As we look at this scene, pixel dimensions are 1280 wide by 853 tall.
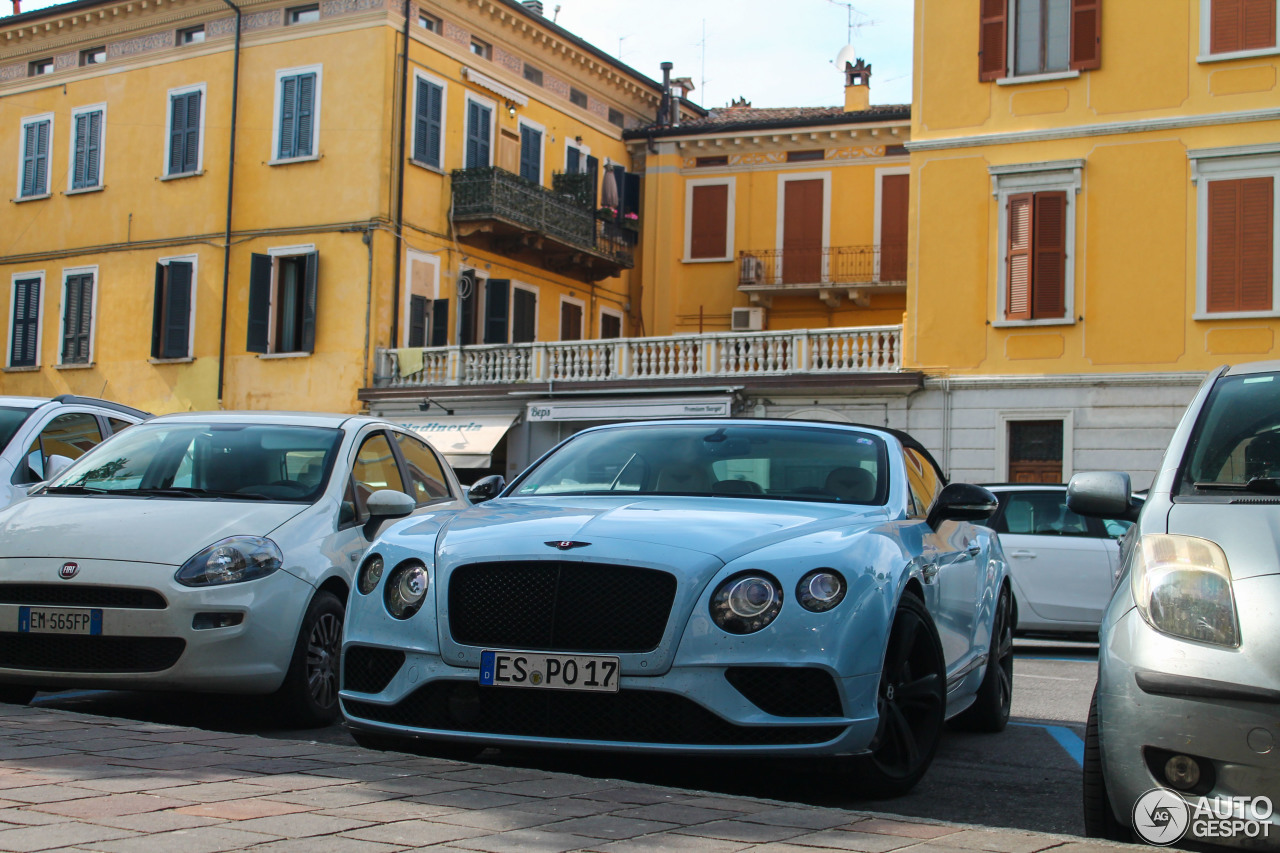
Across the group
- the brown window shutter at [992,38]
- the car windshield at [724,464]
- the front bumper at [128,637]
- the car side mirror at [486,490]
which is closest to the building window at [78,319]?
the brown window shutter at [992,38]

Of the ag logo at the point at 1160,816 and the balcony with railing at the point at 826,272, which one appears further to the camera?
the balcony with railing at the point at 826,272

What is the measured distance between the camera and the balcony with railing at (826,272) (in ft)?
102

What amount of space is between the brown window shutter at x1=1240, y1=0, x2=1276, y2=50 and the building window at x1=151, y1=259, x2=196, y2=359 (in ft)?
68.1

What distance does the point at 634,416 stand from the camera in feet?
88.3

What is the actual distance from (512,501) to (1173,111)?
63.4 feet

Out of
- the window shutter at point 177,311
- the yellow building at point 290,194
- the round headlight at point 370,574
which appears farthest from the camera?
the window shutter at point 177,311

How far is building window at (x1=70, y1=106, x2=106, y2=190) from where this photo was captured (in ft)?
105

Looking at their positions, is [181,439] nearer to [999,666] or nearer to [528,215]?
[999,666]

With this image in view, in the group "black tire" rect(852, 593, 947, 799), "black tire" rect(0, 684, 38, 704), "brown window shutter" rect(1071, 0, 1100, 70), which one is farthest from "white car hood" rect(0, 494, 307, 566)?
"brown window shutter" rect(1071, 0, 1100, 70)

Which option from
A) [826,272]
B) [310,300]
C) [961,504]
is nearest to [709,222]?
[826,272]

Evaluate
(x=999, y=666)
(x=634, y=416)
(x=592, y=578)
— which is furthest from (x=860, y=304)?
(x=592, y=578)

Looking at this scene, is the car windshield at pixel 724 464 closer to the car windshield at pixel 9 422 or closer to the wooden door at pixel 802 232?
the car windshield at pixel 9 422

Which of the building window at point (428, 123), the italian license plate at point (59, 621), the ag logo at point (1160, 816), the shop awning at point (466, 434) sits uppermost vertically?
the building window at point (428, 123)

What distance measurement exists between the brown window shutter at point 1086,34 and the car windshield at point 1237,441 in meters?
19.5
